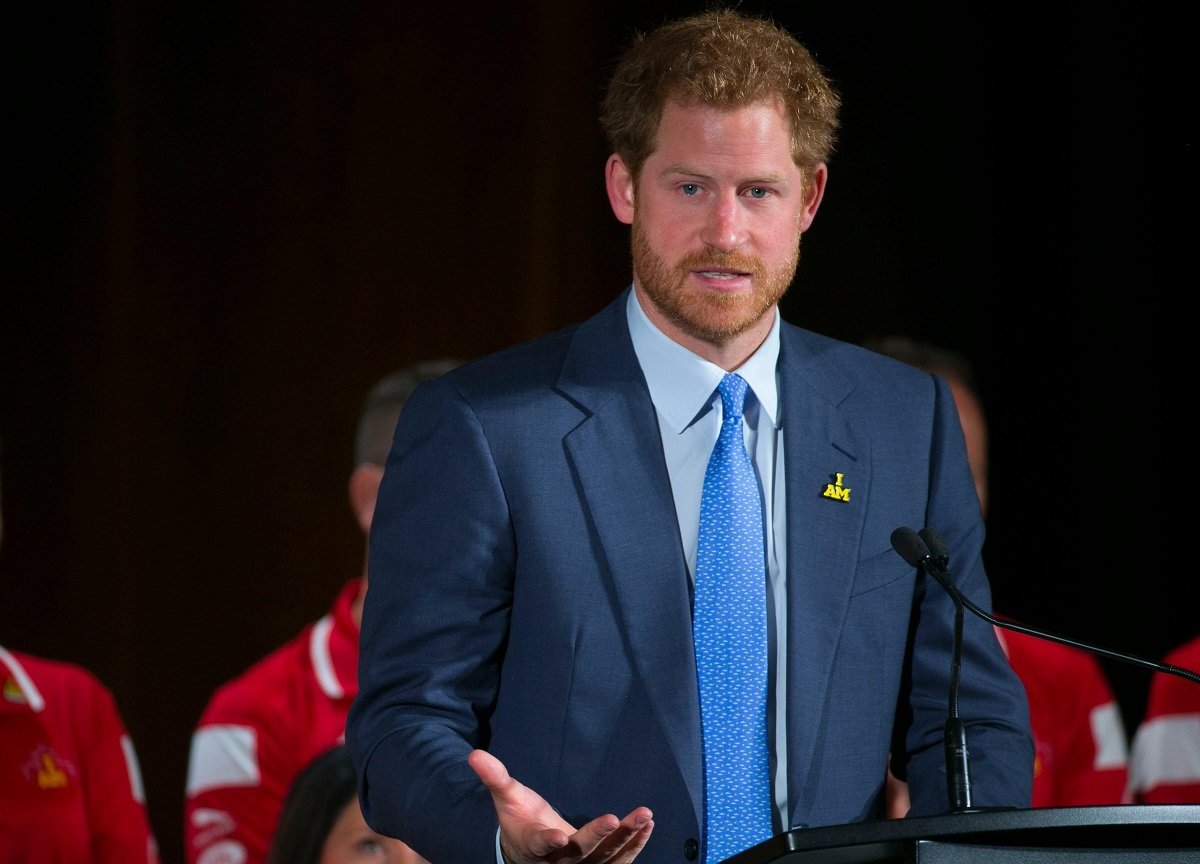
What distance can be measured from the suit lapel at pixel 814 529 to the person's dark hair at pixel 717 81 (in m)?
0.28

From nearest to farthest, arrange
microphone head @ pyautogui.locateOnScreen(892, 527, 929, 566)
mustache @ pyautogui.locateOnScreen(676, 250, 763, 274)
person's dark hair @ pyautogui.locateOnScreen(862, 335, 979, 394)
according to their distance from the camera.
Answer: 1. microphone head @ pyautogui.locateOnScreen(892, 527, 929, 566)
2. mustache @ pyautogui.locateOnScreen(676, 250, 763, 274)
3. person's dark hair @ pyautogui.locateOnScreen(862, 335, 979, 394)

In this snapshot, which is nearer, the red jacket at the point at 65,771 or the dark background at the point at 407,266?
the red jacket at the point at 65,771

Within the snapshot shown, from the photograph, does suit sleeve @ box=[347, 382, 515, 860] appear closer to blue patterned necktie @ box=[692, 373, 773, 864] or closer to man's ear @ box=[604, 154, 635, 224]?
blue patterned necktie @ box=[692, 373, 773, 864]

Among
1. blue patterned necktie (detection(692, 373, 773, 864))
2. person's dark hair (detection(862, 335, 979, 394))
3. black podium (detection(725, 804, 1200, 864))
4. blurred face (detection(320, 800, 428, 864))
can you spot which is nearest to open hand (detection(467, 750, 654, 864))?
black podium (detection(725, 804, 1200, 864))

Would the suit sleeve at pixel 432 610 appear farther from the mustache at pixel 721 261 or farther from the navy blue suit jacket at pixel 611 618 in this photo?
the mustache at pixel 721 261

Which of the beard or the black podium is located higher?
the beard

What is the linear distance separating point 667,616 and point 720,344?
1.14ft

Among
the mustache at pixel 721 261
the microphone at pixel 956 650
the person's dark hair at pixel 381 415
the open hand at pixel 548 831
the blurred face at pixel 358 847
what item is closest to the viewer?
the open hand at pixel 548 831

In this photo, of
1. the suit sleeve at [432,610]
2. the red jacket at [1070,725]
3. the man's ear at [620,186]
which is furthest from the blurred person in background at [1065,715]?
the suit sleeve at [432,610]

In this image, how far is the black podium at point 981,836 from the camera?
112cm

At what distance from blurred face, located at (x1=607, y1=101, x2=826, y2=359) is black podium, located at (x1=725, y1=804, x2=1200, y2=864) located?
0.78 metres

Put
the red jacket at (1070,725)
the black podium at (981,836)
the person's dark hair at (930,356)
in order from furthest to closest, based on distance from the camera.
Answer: the person's dark hair at (930,356) → the red jacket at (1070,725) → the black podium at (981,836)

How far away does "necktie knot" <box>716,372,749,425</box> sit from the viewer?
5.92ft

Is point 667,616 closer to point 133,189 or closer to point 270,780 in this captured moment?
point 270,780
